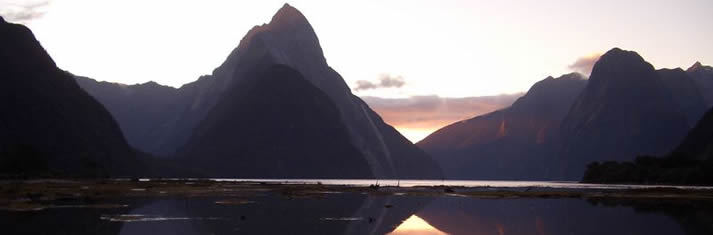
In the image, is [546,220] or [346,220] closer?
[346,220]

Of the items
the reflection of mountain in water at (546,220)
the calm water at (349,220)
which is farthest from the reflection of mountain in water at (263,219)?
the reflection of mountain in water at (546,220)

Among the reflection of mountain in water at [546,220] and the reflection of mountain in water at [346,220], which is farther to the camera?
the reflection of mountain in water at [546,220]

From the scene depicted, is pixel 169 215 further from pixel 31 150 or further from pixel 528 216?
pixel 31 150

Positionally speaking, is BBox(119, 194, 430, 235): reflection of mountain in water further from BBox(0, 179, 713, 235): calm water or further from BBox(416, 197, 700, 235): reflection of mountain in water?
BBox(416, 197, 700, 235): reflection of mountain in water

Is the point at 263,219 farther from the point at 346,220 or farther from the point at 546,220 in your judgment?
the point at 546,220

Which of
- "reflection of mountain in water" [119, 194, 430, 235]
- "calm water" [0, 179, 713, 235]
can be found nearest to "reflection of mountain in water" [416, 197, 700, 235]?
"calm water" [0, 179, 713, 235]

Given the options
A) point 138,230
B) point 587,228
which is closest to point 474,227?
point 587,228

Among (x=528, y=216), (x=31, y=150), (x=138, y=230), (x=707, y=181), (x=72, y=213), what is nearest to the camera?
(x=138, y=230)

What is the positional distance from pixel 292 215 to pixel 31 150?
365 ft

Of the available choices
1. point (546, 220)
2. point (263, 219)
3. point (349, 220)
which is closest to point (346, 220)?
point (349, 220)

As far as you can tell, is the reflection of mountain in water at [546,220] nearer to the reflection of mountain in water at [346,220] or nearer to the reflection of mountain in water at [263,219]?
the reflection of mountain in water at [346,220]

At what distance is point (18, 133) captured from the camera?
176250mm

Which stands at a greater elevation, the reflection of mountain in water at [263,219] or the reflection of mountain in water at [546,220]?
the reflection of mountain in water at [263,219]

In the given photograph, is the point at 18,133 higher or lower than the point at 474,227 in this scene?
higher
